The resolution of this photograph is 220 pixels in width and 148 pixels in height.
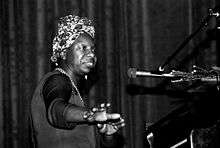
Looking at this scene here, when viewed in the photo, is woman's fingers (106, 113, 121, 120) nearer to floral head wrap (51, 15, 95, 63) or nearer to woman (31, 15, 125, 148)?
woman (31, 15, 125, 148)

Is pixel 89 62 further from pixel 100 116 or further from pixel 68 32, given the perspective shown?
pixel 100 116

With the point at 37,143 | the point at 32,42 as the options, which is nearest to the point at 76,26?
the point at 37,143

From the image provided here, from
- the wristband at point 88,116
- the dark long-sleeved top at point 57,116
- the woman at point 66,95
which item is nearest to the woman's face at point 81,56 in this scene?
the woman at point 66,95

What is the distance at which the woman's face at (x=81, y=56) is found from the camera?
1856 mm

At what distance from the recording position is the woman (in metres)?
1.46

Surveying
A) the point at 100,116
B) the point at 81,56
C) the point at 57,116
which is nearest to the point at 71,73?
the point at 81,56

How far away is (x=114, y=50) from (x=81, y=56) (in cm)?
106

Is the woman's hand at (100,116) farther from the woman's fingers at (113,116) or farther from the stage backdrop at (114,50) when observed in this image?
the stage backdrop at (114,50)

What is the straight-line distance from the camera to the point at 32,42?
9.17 feet

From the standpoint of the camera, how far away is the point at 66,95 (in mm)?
1483

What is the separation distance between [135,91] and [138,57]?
263 mm

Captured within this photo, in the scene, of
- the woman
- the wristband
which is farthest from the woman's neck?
the wristband

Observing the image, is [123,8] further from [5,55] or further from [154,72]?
[154,72]

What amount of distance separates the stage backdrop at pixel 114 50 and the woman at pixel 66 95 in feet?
2.87
